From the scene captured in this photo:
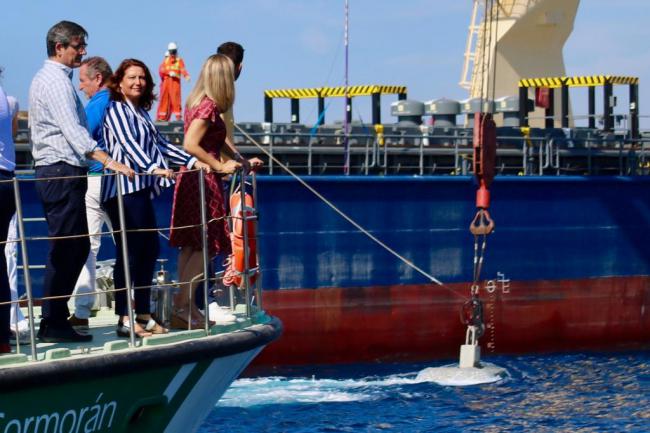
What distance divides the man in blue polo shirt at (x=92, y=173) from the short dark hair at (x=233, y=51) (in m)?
0.65

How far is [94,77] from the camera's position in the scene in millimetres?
7645

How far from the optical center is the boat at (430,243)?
49.1ft

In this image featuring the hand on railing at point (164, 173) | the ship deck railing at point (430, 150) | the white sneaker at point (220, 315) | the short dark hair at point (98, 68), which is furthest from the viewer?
the ship deck railing at point (430, 150)

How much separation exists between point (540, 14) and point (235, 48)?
1490 cm

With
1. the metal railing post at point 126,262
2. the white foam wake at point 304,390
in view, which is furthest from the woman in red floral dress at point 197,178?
the white foam wake at point 304,390

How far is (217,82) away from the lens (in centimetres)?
662

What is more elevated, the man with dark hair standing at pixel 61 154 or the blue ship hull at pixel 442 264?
the man with dark hair standing at pixel 61 154

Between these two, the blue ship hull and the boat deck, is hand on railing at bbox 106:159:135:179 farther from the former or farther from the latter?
the blue ship hull

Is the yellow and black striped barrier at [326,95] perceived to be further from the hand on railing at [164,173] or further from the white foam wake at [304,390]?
the hand on railing at [164,173]

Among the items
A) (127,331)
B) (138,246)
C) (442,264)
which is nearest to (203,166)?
(138,246)

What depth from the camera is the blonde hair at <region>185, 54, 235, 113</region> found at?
21.7 feet

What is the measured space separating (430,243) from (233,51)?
863cm

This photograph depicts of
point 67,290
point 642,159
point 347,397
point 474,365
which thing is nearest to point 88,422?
point 67,290

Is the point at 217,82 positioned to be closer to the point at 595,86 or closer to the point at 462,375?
the point at 462,375
